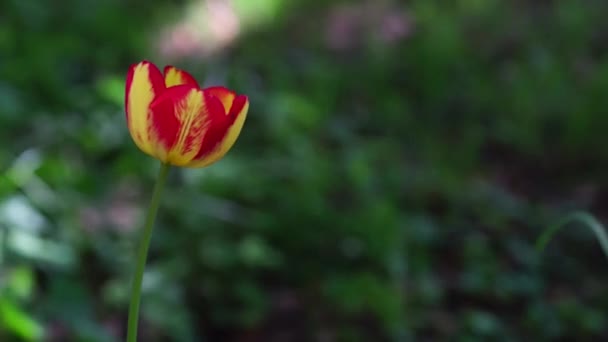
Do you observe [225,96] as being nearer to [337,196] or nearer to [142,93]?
[142,93]

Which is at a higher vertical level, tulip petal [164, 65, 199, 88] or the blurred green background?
the blurred green background

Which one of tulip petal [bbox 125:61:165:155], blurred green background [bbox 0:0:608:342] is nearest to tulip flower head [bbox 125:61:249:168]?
tulip petal [bbox 125:61:165:155]

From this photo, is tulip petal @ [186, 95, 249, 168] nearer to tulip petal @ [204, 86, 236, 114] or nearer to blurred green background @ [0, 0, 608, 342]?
tulip petal @ [204, 86, 236, 114]

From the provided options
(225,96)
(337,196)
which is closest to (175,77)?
(225,96)

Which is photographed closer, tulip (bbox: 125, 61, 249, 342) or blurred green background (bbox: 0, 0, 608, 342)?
tulip (bbox: 125, 61, 249, 342)

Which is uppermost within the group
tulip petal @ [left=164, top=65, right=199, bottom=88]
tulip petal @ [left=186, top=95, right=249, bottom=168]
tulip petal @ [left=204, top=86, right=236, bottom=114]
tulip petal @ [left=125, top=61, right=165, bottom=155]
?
tulip petal @ [left=164, top=65, right=199, bottom=88]

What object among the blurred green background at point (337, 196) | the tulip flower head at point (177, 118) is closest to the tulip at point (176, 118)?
the tulip flower head at point (177, 118)

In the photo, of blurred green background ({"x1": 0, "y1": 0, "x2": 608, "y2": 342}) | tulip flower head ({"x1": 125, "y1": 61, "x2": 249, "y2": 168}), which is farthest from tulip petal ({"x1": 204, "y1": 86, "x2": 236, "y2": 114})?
blurred green background ({"x1": 0, "y1": 0, "x2": 608, "y2": 342})

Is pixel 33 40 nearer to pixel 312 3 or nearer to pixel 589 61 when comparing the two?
pixel 312 3
